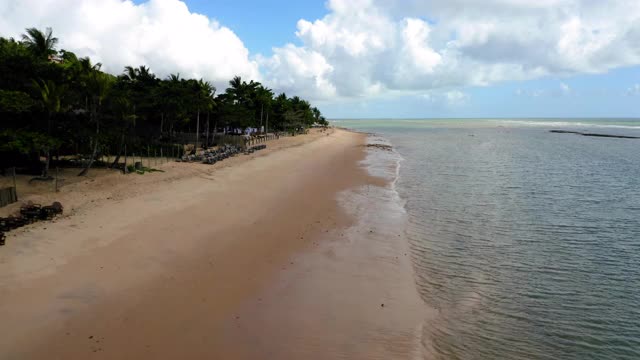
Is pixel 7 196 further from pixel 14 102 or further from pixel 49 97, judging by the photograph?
pixel 49 97

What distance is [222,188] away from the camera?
24.7 metres

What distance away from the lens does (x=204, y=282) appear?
11477 mm

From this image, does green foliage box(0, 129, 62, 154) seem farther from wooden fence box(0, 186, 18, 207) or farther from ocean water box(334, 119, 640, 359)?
ocean water box(334, 119, 640, 359)

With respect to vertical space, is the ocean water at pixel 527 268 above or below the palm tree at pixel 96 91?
below

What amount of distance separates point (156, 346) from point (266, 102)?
225 feet

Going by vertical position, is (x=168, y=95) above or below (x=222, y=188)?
above

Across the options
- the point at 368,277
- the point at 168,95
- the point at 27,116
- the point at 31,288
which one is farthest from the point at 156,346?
the point at 168,95

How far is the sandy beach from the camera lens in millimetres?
8594

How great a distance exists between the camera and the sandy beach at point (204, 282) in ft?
28.2

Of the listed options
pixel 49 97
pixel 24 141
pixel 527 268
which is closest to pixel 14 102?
pixel 49 97

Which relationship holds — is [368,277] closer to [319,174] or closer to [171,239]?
[171,239]

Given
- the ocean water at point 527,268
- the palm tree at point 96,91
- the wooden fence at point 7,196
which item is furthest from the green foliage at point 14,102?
the ocean water at point 527,268

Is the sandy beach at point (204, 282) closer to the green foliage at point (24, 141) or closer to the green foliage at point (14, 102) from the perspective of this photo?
the green foliage at point (24, 141)

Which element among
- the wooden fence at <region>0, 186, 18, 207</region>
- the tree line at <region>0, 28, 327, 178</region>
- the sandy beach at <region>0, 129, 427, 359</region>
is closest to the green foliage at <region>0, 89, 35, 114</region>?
the tree line at <region>0, 28, 327, 178</region>
